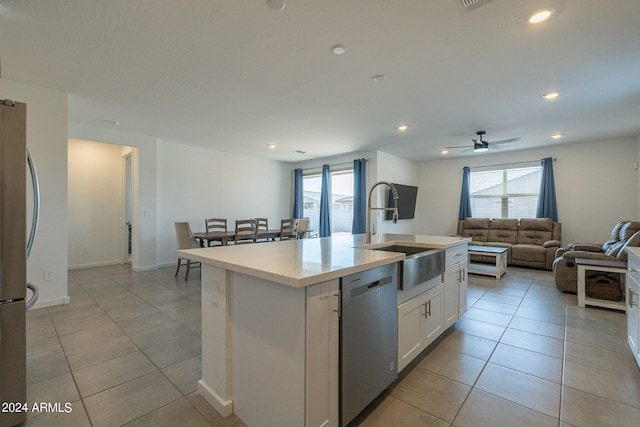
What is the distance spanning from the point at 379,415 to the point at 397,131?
14.1ft

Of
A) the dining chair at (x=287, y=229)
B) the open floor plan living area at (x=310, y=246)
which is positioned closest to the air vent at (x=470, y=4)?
the open floor plan living area at (x=310, y=246)

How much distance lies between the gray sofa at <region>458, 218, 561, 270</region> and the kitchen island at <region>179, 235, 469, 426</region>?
5.22 meters

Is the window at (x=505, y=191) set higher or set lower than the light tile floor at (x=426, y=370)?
higher

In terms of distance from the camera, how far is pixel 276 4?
184cm

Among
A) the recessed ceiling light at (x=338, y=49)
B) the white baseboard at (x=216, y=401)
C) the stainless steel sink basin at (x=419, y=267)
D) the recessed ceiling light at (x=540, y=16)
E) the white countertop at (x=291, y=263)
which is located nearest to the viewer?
the white countertop at (x=291, y=263)

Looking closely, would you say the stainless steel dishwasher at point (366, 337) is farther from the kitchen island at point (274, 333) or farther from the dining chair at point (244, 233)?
the dining chair at point (244, 233)

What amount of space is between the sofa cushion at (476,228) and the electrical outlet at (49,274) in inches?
301

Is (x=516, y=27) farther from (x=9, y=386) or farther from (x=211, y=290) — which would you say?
(x=9, y=386)

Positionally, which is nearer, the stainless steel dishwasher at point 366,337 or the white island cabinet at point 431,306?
the stainless steel dishwasher at point 366,337

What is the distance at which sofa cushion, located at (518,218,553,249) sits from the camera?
580 centimetres

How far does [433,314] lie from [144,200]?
5.38 metres

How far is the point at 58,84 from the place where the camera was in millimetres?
3051

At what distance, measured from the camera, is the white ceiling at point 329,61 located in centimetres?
194

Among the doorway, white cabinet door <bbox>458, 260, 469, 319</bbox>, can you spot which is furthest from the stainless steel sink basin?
the doorway
